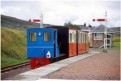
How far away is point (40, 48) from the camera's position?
22.6m

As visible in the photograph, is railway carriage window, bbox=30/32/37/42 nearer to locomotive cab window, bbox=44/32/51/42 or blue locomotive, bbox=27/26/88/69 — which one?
blue locomotive, bbox=27/26/88/69

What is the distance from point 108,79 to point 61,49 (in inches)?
495

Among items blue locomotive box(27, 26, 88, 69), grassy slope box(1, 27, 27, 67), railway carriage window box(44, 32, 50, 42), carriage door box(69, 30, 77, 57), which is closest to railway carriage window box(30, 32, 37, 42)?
blue locomotive box(27, 26, 88, 69)

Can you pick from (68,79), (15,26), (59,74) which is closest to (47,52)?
(59,74)

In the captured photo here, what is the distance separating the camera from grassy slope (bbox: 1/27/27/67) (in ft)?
90.9

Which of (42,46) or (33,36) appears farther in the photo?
(33,36)

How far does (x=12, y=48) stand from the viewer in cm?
3148

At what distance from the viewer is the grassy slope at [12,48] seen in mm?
27717

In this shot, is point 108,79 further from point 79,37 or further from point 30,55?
point 79,37

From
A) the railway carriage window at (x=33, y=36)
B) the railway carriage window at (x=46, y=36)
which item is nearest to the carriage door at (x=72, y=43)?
the railway carriage window at (x=46, y=36)

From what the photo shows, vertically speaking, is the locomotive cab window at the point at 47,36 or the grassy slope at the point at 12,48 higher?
the locomotive cab window at the point at 47,36

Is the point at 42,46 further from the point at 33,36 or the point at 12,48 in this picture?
the point at 12,48

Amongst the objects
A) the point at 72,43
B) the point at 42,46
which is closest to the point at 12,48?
the point at 72,43

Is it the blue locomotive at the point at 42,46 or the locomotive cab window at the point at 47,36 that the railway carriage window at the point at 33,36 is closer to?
the blue locomotive at the point at 42,46
